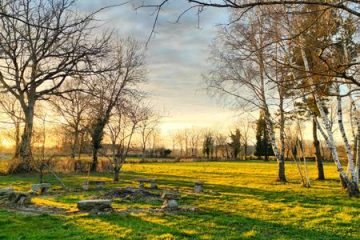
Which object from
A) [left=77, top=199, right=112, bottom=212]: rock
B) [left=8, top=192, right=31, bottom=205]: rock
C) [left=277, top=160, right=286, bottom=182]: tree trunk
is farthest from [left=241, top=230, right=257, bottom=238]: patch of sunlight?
[left=277, top=160, right=286, bottom=182]: tree trunk

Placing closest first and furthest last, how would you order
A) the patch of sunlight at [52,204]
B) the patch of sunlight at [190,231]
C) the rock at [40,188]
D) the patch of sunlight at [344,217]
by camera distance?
the patch of sunlight at [190,231]
the patch of sunlight at [344,217]
the patch of sunlight at [52,204]
the rock at [40,188]

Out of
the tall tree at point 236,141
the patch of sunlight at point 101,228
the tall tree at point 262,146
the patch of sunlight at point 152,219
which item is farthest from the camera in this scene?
the tall tree at point 236,141

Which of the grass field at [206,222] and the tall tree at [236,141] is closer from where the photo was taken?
the grass field at [206,222]

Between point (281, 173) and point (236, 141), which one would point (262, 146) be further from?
point (281, 173)

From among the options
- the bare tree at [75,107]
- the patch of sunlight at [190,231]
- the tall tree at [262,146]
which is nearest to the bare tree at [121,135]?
the bare tree at [75,107]

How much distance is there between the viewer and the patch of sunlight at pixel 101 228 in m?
7.79

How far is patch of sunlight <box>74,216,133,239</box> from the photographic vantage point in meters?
7.79

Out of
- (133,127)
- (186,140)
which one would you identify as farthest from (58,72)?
(186,140)

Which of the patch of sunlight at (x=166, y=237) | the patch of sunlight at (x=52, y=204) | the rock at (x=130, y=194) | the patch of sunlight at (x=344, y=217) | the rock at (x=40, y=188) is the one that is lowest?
the patch of sunlight at (x=344, y=217)

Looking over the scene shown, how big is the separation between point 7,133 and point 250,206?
89.2 feet

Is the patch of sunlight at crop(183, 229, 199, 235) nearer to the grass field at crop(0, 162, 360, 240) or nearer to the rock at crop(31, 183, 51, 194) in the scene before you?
the grass field at crop(0, 162, 360, 240)

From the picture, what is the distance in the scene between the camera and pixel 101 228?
27.6 feet

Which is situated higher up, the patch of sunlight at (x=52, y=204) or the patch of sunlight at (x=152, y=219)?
the patch of sunlight at (x=52, y=204)

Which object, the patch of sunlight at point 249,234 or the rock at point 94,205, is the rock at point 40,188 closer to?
the rock at point 94,205
